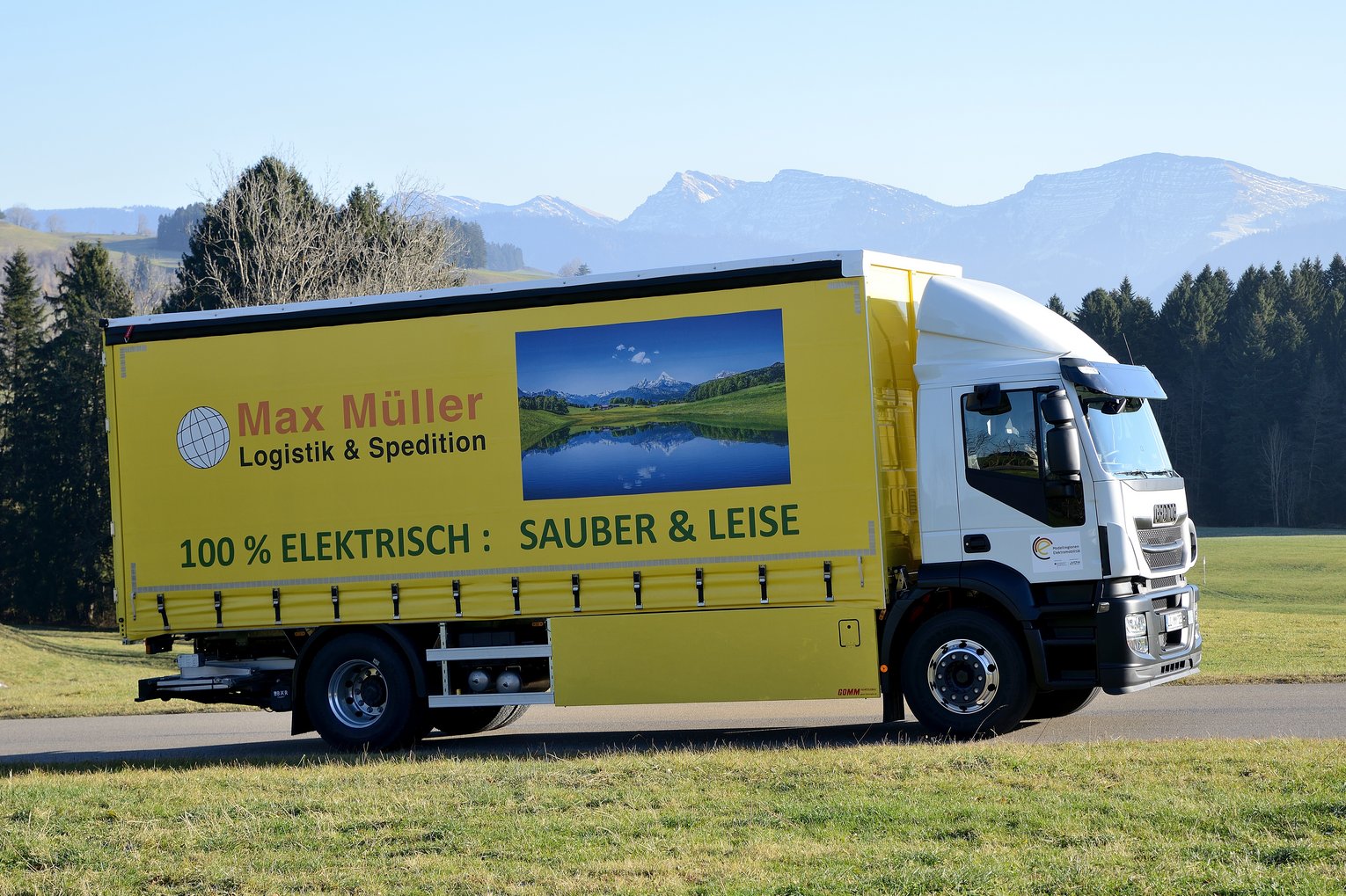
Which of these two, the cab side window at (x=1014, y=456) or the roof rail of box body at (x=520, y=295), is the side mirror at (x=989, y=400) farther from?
the roof rail of box body at (x=520, y=295)

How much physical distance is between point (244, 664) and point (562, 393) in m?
4.04

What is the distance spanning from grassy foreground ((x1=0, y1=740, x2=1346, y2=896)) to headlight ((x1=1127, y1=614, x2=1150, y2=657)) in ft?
3.66

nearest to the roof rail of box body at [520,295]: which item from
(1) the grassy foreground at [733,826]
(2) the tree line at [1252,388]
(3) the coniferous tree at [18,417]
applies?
(1) the grassy foreground at [733,826]

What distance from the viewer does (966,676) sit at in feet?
37.0

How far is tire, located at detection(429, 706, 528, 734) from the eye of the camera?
44.4 feet

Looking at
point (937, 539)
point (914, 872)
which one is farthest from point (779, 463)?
point (914, 872)

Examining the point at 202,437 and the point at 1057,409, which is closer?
the point at 1057,409

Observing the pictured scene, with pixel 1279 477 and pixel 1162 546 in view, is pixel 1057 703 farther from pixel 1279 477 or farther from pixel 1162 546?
pixel 1279 477

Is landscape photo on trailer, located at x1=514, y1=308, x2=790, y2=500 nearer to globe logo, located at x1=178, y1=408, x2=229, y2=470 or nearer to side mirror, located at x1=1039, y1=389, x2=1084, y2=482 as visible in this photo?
side mirror, located at x1=1039, y1=389, x2=1084, y2=482

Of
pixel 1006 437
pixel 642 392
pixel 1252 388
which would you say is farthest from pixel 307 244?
pixel 1252 388

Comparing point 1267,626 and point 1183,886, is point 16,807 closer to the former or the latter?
point 1183,886

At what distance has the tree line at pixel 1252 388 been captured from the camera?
94625 mm

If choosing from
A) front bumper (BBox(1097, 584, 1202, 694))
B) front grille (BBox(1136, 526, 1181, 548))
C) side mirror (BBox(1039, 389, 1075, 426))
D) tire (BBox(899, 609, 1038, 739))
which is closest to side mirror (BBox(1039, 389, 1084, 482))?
side mirror (BBox(1039, 389, 1075, 426))

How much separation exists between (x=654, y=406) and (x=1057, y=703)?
4628mm
